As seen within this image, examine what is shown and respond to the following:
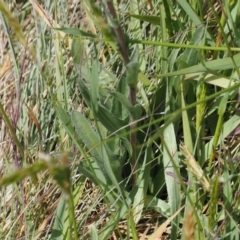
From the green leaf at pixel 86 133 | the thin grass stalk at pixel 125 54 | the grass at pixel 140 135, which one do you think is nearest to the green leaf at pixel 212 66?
the grass at pixel 140 135

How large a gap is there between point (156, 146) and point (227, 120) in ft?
0.62

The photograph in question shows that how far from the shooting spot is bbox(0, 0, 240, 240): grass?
114 centimetres

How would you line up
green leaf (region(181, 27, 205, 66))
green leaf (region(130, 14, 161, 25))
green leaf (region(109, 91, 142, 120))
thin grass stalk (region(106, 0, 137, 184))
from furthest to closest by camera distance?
green leaf (region(130, 14, 161, 25))
green leaf (region(181, 27, 205, 66))
green leaf (region(109, 91, 142, 120))
thin grass stalk (region(106, 0, 137, 184))

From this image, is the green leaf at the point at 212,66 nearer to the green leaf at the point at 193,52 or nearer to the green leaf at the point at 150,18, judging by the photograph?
the green leaf at the point at 193,52

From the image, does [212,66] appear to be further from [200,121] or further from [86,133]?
[86,133]

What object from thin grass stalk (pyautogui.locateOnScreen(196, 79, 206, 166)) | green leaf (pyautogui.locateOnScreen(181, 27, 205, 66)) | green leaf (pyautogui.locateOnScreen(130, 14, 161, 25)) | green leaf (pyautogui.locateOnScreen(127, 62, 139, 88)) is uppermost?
green leaf (pyautogui.locateOnScreen(130, 14, 161, 25))

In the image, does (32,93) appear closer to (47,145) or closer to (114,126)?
(47,145)

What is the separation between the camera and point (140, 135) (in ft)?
4.23

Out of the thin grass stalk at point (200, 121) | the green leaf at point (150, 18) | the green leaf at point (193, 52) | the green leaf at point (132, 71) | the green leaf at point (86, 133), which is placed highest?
the green leaf at point (150, 18)

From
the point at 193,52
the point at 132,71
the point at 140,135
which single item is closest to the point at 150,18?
the point at 193,52

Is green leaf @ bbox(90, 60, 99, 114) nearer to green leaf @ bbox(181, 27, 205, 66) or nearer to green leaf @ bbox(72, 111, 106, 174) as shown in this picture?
green leaf @ bbox(72, 111, 106, 174)

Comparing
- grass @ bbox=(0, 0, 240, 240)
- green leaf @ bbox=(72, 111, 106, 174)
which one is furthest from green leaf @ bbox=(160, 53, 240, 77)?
green leaf @ bbox=(72, 111, 106, 174)

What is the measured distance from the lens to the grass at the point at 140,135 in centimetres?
114

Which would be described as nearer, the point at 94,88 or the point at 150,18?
the point at 94,88
